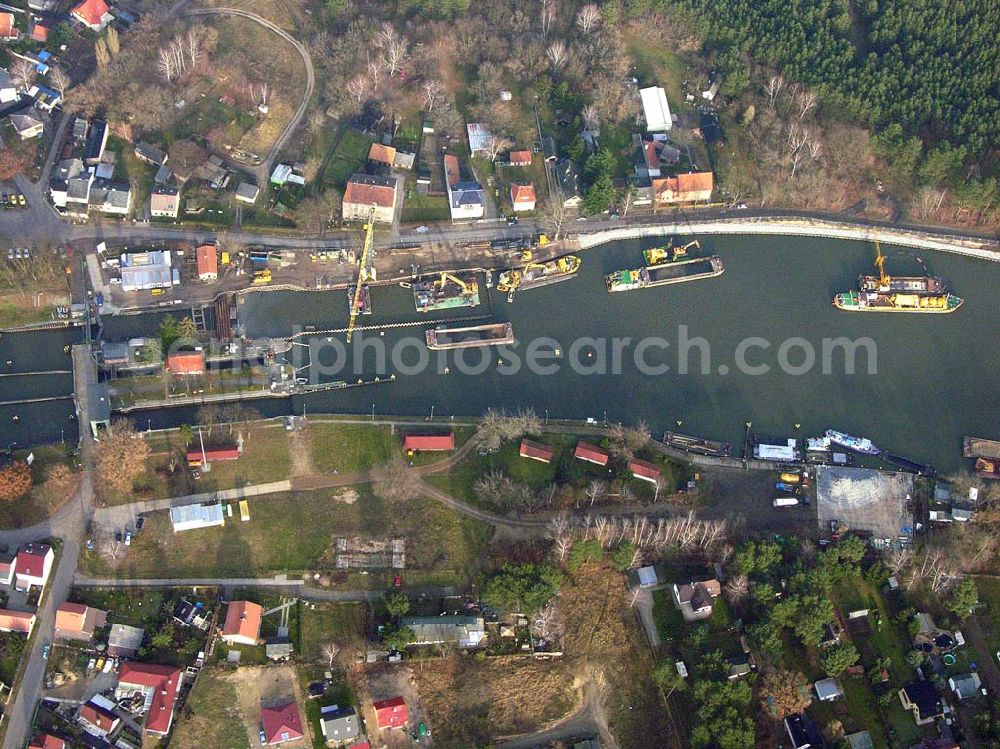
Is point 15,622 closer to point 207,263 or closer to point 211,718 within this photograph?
point 211,718

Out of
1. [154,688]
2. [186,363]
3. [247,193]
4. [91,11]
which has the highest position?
[91,11]

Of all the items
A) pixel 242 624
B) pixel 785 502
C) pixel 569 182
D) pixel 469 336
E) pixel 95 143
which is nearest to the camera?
pixel 242 624

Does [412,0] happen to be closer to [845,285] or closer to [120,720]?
[845,285]

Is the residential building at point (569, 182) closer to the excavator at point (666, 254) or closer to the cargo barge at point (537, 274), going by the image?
the cargo barge at point (537, 274)

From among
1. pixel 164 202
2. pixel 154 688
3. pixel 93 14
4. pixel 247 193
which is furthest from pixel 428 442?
pixel 93 14

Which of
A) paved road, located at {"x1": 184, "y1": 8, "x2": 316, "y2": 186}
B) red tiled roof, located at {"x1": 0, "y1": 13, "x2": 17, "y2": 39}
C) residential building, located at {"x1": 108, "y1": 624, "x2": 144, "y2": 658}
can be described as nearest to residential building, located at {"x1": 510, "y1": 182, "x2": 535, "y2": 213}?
paved road, located at {"x1": 184, "y1": 8, "x2": 316, "y2": 186}

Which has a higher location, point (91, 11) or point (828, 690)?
point (91, 11)

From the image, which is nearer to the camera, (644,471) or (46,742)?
(46,742)

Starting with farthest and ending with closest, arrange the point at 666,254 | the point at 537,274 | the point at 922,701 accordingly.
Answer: the point at 666,254, the point at 537,274, the point at 922,701
